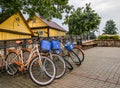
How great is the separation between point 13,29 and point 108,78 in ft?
70.5

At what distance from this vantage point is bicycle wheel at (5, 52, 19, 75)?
533cm

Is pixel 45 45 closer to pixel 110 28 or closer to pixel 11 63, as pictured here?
pixel 11 63

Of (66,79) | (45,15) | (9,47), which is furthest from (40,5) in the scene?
(66,79)

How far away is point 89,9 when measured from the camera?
32250 millimetres

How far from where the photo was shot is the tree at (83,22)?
30734 mm

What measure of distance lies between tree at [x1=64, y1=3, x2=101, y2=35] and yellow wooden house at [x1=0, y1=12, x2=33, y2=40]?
7620 millimetres

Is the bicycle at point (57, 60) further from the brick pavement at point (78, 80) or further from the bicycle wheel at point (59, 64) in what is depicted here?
the brick pavement at point (78, 80)

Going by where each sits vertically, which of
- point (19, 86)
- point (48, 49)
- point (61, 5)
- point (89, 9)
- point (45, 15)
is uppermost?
point (89, 9)

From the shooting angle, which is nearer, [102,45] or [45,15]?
[45,15]

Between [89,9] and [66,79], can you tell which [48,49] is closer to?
[66,79]

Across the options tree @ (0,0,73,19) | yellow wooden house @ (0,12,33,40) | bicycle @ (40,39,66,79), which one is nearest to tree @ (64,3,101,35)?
Answer: yellow wooden house @ (0,12,33,40)

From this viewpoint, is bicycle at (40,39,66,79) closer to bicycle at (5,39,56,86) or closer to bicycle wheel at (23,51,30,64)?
bicycle at (5,39,56,86)

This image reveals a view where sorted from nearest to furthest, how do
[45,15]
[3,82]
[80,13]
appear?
[3,82]
[45,15]
[80,13]

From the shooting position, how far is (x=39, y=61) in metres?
4.62
